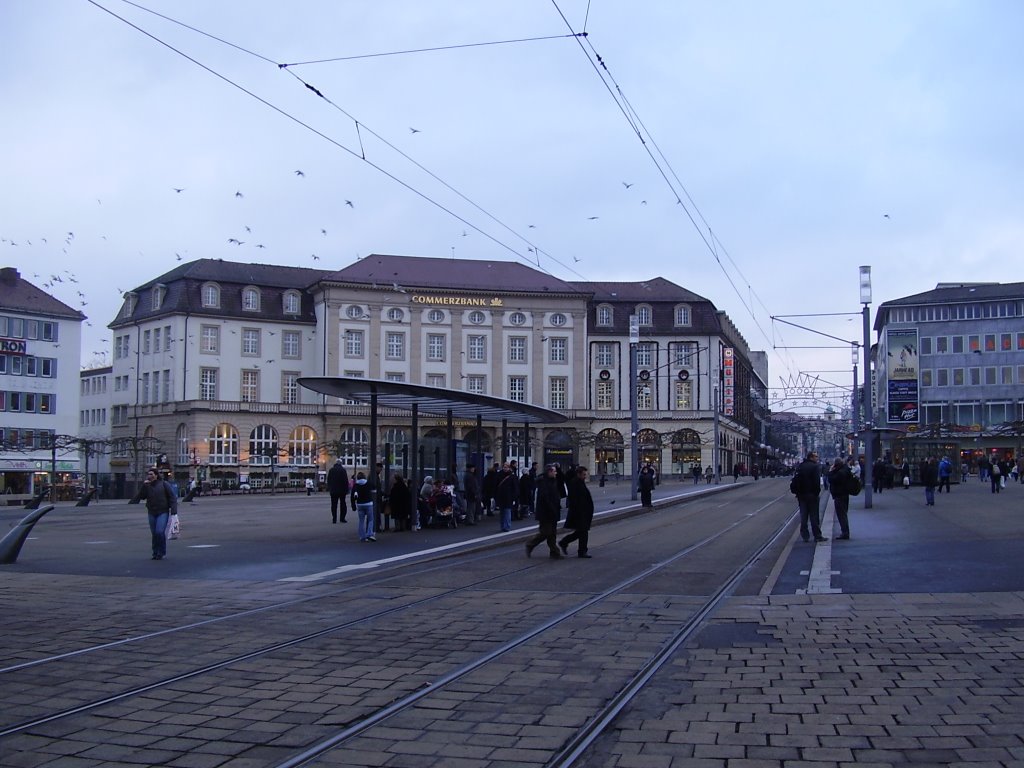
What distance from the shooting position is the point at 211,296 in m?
84.0

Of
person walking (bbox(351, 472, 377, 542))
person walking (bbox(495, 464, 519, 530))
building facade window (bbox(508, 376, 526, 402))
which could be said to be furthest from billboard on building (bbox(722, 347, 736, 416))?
person walking (bbox(351, 472, 377, 542))

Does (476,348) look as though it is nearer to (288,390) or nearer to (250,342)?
(288,390)

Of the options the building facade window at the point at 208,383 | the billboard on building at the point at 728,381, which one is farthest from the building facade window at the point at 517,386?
the building facade window at the point at 208,383

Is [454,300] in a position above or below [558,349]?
above

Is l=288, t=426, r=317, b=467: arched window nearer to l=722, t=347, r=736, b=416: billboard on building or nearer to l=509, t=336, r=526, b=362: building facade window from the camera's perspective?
l=509, t=336, r=526, b=362: building facade window

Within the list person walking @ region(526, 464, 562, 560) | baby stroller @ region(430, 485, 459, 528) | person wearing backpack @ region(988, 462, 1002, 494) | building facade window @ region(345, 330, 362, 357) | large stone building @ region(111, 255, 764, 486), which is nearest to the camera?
person walking @ region(526, 464, 562, 560)

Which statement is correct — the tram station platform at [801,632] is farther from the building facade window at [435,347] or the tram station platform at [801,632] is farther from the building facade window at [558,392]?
the building facade window at [558,392]

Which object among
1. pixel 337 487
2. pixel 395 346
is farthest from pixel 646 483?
pixel 395 346

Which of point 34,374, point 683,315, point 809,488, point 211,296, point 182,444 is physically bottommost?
point 809,488

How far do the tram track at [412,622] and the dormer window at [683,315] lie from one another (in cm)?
7963

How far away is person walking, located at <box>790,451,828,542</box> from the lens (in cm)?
1998

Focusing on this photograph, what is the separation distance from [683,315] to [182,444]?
1763 inches

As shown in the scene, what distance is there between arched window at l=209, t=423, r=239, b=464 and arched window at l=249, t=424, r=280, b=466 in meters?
1.22

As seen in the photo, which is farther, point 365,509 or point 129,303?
point 129,303
